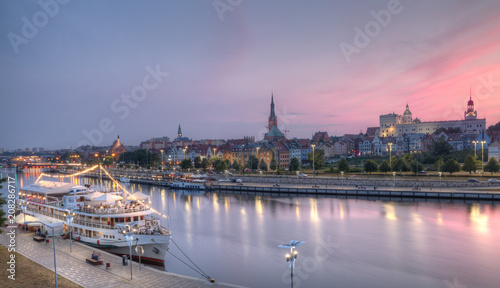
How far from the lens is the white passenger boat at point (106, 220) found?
1762 cm

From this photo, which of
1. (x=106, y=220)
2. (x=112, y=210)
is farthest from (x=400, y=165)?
(x=106, y=220)

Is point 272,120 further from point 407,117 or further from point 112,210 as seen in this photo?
point 112,210

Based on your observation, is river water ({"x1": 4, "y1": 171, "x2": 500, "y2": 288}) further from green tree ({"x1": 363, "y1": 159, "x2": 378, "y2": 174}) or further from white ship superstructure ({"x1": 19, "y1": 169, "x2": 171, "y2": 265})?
Answer: green tree ({"x1": 363, "y1": 159, "x2": 378, "y2": 174})

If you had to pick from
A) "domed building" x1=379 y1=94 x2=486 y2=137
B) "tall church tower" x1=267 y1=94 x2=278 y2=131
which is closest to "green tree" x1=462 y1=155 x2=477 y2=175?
"domed building" x1=379 y1=94 x2=486 y2=137

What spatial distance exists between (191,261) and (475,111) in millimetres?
130220

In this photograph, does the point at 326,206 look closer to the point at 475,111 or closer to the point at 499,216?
the point at 499,216

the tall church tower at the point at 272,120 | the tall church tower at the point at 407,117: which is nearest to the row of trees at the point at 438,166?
the tall church tower at the point at 407,117

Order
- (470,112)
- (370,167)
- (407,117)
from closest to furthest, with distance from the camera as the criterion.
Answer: (370,167) → (470,112) → (407,117)

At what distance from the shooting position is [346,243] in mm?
22000

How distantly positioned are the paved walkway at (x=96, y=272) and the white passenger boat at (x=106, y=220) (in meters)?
1.72

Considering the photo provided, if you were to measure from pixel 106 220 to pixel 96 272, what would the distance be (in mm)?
6266

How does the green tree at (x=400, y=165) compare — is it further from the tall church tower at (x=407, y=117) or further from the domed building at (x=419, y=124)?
the tall church tower at (x=407, y=117)

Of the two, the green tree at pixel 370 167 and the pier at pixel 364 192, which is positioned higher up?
the green tree at pixel 370 167

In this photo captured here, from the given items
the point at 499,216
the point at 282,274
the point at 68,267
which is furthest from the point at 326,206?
the point at 68,267
